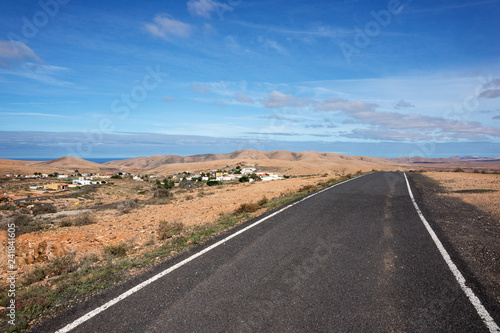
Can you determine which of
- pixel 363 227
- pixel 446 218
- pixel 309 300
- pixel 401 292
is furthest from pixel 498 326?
pixel 446 218

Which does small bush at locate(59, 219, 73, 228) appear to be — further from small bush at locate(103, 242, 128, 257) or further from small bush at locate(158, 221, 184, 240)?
small bush at locate(103, 242, 128, 257)

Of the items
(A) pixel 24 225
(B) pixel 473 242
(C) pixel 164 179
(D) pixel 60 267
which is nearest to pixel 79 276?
(D) pixel 60 267

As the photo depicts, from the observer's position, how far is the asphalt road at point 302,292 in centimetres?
347

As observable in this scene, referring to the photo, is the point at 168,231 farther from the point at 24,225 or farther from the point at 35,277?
the point at 24,225

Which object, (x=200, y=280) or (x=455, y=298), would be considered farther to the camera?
(x=200, y=280)

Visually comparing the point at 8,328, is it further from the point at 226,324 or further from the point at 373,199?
the point at 373,199

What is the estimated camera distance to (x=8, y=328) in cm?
355

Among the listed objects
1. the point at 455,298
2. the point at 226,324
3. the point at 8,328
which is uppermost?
the point at 455,298

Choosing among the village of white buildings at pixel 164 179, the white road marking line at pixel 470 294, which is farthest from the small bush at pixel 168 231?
the village of white buildings at pixel 164 179

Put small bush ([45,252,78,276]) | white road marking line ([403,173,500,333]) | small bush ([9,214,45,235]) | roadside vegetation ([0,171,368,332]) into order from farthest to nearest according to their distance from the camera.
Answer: small bush ([9,214,45,235])
small bush ([45,252,78,276])
roadside vegetation ([0,171,368,332])
white road marking line ([403,173,500,333])

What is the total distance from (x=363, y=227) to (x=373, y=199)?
627cm

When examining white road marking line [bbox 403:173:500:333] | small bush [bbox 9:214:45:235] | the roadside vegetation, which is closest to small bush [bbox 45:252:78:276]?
the roadside vegetation

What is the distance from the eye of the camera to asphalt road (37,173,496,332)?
11.4 ft

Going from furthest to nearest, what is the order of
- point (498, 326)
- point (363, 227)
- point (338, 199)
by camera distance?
point (338, 199), point (363, 227), point (498, 326)
